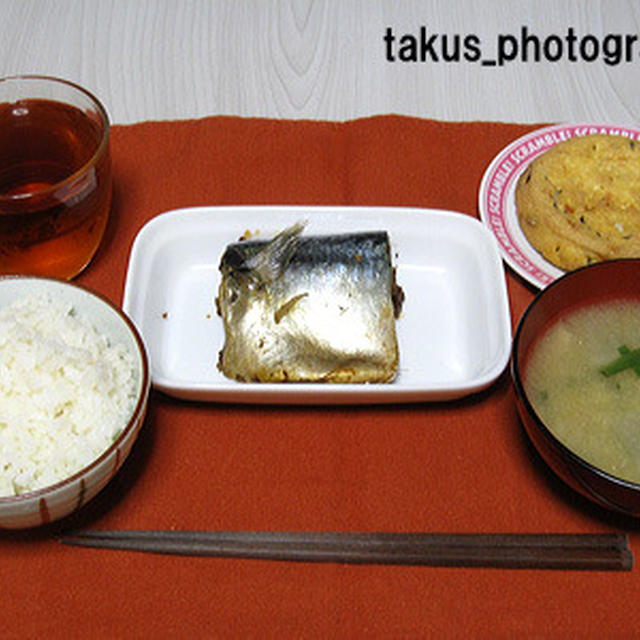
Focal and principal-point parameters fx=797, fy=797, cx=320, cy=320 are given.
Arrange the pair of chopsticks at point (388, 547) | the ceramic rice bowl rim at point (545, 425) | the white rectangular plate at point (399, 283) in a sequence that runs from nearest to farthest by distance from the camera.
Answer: the ceramic rice bowl rim at point (545, 425)
the pair of chopsticks at point (388, 547)
the white rectangular plate at point (399, 283)

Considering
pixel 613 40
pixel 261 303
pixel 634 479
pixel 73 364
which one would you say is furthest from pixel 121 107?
pixel 634 479

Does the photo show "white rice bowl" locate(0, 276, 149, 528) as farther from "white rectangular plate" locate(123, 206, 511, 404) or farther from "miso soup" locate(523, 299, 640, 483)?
"miso soup" locate(523, 299, 640, 483)

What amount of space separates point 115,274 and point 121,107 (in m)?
0.54

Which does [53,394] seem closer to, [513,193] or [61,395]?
[61,395]

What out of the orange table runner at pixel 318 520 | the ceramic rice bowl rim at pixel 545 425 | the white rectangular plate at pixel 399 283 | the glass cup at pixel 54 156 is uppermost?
the glass cup at pixel 54 156

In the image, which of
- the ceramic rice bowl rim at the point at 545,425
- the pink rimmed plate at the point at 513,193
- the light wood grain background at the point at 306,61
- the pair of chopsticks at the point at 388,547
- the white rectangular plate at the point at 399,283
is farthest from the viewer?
the light wood grain background at the point at 306,61

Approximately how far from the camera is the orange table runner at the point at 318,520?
3.81 feet

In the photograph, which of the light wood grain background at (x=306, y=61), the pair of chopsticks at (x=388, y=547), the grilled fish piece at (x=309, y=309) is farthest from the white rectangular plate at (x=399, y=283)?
the light wood grain background at (x=306, y=61)

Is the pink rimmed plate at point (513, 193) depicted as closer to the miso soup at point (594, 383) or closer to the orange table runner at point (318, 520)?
the orange table runner at point (318, 520)

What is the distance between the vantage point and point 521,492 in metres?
1.29

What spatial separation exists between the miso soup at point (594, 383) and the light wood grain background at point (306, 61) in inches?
30.7

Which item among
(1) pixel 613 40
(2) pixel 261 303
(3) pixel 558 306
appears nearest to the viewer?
(3) pixel 558 306

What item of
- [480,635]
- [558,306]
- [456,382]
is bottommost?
[480,635]

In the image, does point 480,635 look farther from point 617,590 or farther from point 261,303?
point 261,303
